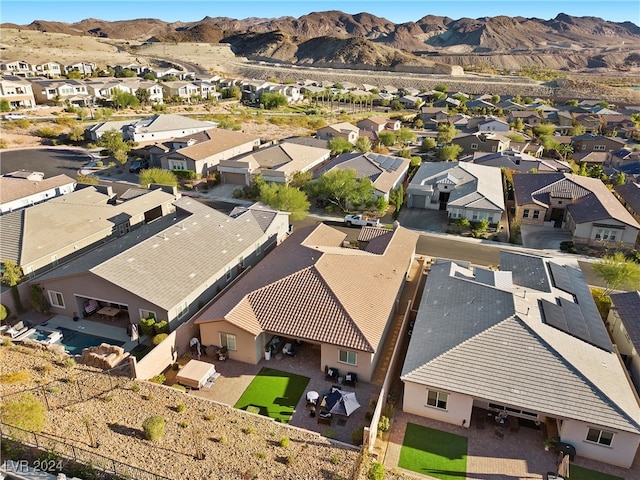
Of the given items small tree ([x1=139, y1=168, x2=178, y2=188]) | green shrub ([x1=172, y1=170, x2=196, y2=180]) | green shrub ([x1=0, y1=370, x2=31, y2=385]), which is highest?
small tree ([x1=139, y1=168, x2=178, y2=188])

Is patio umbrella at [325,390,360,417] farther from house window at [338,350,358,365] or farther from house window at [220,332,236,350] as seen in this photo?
house window at [220,332,236,350]

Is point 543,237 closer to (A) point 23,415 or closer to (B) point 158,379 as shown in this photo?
(B) point 158,379

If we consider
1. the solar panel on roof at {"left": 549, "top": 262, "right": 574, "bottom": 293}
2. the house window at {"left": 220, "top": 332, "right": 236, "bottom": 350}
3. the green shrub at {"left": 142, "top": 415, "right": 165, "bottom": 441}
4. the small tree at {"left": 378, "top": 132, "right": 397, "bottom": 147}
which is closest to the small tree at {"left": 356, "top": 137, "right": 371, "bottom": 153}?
the small tree at {"left": 378, "top": 132, "right": 397, "bottom": 147}

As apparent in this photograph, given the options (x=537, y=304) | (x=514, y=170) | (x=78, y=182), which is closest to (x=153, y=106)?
(x=78, y=182)

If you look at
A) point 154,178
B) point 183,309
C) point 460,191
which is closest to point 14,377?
point 183,309

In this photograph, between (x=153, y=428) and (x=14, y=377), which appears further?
(x=14, y=377)

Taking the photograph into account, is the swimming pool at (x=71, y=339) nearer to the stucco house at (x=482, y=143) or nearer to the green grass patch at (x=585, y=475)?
the green grass patch at (x=585, y=475)
